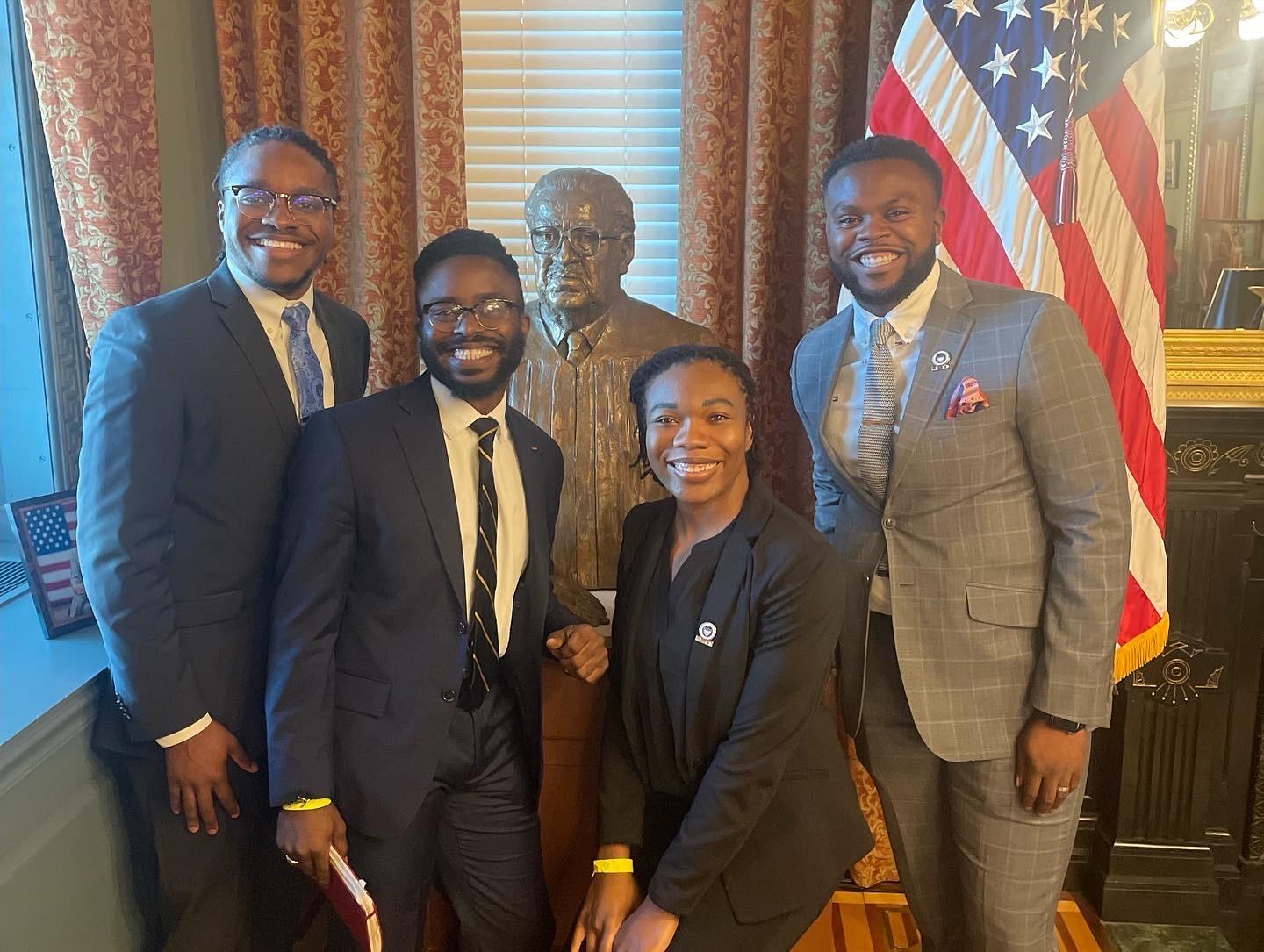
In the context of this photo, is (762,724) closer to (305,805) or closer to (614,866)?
(614,866)

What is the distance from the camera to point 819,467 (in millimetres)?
1853

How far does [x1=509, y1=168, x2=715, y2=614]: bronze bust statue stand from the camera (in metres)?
2.07

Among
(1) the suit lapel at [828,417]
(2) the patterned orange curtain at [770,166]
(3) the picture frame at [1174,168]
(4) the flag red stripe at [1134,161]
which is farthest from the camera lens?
(2) the patterned orange curtain at [770,166]

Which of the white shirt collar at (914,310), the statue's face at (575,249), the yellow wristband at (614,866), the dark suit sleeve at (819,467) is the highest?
the statue's face at (575,249)

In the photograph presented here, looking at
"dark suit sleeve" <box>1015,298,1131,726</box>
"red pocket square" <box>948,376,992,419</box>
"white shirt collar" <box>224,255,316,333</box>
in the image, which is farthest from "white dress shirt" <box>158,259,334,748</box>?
"dark suit sleeve" <box>1015,298,1131,726</box>

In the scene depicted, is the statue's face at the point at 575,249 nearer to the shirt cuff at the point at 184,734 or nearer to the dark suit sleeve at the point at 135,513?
the dark suit sleeve at the point at 135,513

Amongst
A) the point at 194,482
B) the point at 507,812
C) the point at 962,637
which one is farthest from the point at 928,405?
the point at 194,482

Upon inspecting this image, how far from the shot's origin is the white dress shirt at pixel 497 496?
1.48m

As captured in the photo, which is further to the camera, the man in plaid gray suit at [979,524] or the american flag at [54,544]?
the american flag at [54,544]

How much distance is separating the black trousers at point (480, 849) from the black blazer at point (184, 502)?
32 cm

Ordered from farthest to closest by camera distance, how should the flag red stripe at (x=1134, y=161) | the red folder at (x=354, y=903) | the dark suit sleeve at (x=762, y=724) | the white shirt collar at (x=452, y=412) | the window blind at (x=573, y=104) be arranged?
the window blind at (x=573, y=104) → the flag red stripe at (x=1134, y=161) → the white shirt collar at (x=452, y=412) → the dark suit sleeve at (x=762, y=724) → the red folder at (x=354, y=903)

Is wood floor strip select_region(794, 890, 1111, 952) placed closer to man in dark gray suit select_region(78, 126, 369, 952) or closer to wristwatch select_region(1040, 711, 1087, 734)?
wristwatch select_region(1040, 711, 1087, 734)

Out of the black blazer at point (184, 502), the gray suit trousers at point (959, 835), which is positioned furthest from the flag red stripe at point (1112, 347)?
the black blazer at point (184, 502)

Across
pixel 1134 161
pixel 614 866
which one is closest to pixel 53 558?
pixel 614 866
